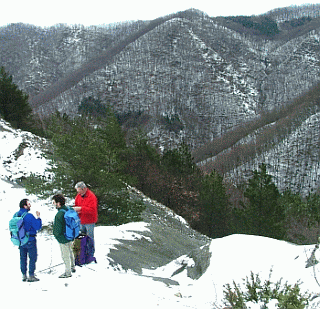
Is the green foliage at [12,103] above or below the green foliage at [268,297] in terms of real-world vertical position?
above

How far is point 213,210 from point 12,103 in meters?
19.0

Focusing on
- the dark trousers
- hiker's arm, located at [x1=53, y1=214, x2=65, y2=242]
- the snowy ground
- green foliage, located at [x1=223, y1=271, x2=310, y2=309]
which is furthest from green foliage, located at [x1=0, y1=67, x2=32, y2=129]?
green foliage, located at [x1=223, y1=271, x2=310, y2=309]

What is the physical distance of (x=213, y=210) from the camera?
30406mm

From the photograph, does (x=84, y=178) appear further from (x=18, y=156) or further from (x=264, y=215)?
(x=264, y=215)

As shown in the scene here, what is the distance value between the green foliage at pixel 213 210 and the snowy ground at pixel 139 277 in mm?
19875

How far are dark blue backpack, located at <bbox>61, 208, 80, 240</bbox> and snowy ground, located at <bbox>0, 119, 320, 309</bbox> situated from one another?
82cm

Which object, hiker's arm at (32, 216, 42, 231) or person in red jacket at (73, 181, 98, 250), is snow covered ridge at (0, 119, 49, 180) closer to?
person in red jacket at (73, 181, 98, 250)

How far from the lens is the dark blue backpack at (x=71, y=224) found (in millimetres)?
5887

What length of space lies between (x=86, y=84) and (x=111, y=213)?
161 meters

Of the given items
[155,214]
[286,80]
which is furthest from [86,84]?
[155,214]

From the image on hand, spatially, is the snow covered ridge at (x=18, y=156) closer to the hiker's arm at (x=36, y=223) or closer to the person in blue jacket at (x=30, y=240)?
the person in blue jacket at (x=30, y=240)

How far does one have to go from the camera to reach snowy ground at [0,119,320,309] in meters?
5.42

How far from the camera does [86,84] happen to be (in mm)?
166375

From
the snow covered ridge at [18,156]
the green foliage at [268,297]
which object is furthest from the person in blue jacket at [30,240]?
the snow covered ridge at [18,156]
